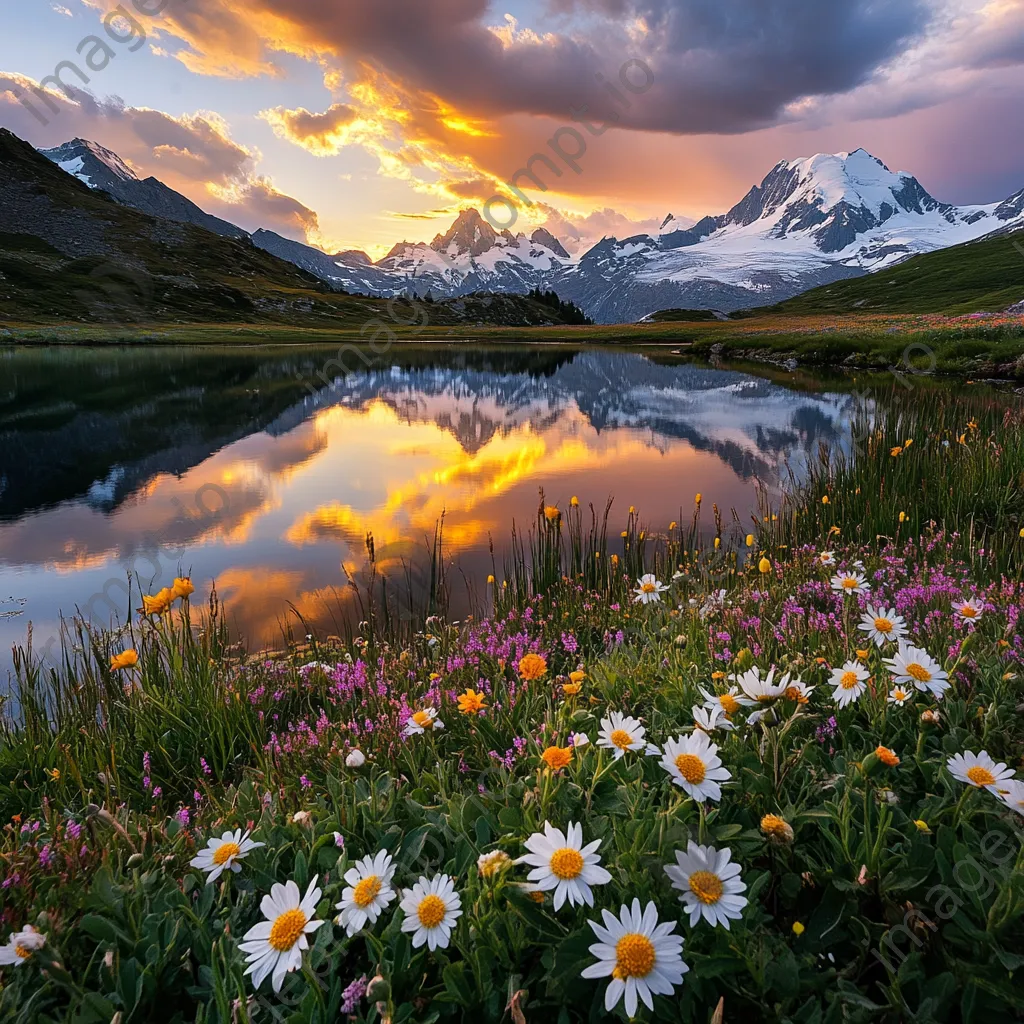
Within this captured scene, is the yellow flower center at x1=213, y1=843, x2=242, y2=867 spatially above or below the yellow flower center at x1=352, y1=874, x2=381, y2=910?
below

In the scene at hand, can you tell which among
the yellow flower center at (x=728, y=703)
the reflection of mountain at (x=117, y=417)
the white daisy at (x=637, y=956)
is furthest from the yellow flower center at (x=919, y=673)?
the reflection of mountain at (x=117, y=417)

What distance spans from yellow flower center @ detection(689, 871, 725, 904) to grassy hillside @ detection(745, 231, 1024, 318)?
106216 mm

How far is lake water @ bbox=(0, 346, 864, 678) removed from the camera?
9.41 m

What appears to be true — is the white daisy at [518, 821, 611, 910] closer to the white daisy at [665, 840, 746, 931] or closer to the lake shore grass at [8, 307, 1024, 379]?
the white daisy at [665, 840, 746, 931]

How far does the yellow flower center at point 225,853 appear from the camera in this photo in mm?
2000

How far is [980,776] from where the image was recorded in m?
2.03

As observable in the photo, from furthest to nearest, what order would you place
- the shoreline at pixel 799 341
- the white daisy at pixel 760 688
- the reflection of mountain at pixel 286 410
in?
the shoreline at pixel 799 341 < the reflection of mountain at pixel 286 410 < the white daisy at pixel 760 688

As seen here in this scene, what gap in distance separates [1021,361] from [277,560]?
30352 millimetres

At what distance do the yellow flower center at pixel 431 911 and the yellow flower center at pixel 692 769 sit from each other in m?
0.80

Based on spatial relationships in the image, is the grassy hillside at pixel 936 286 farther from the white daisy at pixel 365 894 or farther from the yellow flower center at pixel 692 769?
the white daisy at pixel 365 894

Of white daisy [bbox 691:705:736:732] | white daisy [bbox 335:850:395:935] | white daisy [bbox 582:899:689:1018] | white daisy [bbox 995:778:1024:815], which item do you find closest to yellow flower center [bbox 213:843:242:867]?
white daisy [bbox 335:850:395:935]

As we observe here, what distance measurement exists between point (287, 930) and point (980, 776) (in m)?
2.15

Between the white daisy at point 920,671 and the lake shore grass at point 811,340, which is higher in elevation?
the lake shore grass at point 811,340

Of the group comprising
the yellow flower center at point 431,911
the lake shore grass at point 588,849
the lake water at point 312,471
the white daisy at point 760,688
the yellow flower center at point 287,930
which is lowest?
the lake water at point 312,471
